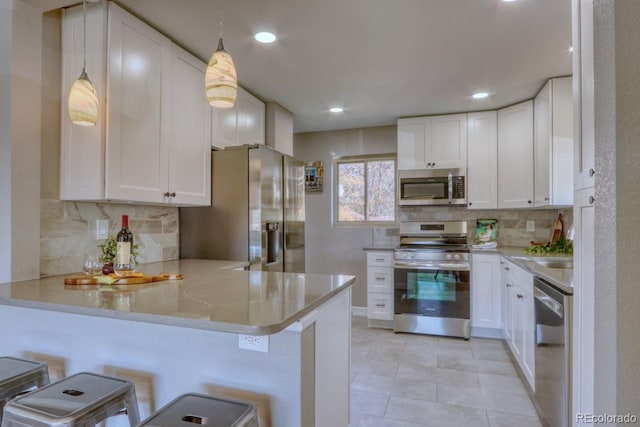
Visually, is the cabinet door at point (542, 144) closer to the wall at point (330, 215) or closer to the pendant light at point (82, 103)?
the wall at point (330, 215)

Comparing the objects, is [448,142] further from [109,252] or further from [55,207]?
[55,207]

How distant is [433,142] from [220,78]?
3156 mm

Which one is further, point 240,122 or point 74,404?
point 240,122

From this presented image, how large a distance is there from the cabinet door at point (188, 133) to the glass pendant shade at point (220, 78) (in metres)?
→ 0.94

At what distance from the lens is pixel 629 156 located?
0.85 metres

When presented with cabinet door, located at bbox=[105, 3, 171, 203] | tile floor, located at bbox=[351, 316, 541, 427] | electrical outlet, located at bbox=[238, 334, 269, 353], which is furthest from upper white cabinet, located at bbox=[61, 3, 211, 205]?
tile floor, located at bbox=[351, 316, 541, 427]

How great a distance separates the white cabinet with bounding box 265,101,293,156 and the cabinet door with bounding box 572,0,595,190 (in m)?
2.71

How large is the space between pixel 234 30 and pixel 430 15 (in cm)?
123

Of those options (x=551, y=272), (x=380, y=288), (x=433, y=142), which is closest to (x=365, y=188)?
(x=433, y=142)

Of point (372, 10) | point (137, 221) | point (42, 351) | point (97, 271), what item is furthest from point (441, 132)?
point (42, 351)

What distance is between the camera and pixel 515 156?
12.5ft

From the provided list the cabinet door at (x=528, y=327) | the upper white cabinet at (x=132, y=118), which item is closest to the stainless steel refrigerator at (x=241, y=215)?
the upper white cabinet at (x=132, y=118)

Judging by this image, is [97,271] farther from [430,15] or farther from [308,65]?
[430,15]

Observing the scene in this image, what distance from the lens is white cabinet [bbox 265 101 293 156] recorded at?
146 inches
